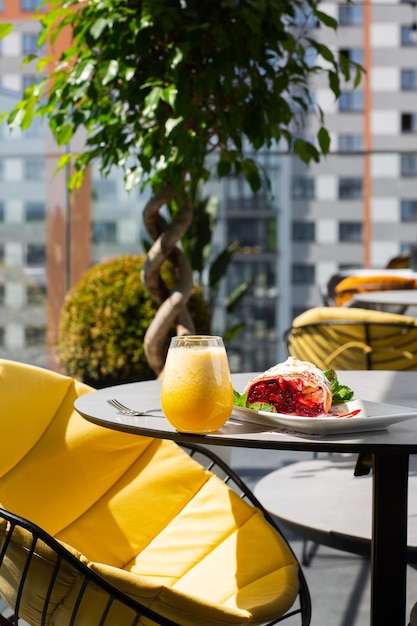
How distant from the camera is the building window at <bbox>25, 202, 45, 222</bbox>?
4996 millimetres

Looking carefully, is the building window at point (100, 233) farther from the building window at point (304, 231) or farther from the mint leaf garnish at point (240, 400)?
the mint leaf garnish at point (240, 400)

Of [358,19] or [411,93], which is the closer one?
[358,19]

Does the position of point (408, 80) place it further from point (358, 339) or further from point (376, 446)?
point (376, 446)

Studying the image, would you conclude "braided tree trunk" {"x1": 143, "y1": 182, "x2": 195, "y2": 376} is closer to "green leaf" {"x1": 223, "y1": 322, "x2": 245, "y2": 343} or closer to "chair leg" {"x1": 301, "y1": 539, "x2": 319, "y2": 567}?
"chair leg" {"x1": 301, "y1": 539, "x2": 319, "y2": 567}

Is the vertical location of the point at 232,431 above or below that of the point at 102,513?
above

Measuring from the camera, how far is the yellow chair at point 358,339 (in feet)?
8.43

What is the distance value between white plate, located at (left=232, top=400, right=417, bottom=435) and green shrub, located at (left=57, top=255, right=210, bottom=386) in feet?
9.73

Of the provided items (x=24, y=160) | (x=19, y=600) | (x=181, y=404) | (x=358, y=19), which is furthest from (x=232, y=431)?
(x=358, y=19)

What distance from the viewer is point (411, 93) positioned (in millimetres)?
11594

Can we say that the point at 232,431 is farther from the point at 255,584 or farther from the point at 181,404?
the point at 255,584

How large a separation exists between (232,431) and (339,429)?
0.13 metres

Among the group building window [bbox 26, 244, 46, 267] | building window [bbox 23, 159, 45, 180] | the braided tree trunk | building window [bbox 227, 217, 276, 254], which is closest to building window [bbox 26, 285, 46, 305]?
building window [bbox 26, 244, 46, 267]

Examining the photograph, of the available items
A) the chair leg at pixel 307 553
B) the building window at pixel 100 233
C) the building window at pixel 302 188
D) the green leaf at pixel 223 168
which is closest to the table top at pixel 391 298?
the green leaf at pixel 223 168

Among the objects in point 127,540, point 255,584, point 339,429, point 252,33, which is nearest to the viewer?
point 339,429
